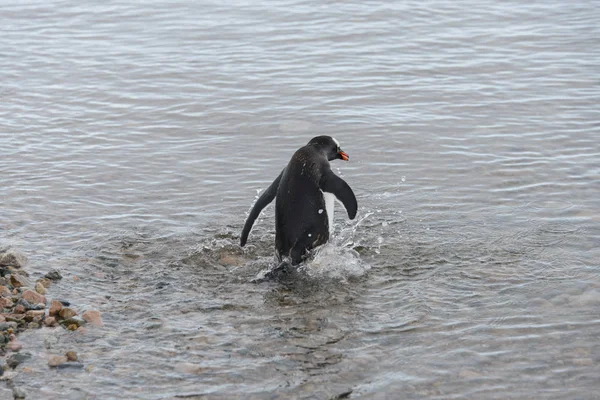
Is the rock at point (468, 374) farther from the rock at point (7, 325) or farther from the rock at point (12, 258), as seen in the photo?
the rock at point (12, 258)

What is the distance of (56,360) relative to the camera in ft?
17.7

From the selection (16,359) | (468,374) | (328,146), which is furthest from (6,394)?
(328,146)

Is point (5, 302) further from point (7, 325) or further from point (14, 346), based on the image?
point (14, 346)

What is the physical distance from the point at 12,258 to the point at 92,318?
4.15 feet

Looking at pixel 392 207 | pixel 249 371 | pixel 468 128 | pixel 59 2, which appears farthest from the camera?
pixel 59 2

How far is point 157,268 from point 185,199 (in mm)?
1807

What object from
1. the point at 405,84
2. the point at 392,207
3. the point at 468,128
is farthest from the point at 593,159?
the point at 405,84

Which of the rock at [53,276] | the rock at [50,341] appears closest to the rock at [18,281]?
the rock at [53,276]

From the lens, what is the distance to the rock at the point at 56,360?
17.7ft

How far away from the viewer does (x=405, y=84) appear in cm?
1262

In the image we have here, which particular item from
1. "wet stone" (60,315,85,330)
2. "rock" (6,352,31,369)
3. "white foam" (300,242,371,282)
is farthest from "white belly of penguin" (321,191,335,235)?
"rock" (6,352,31,369)

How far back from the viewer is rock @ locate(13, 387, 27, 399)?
5.04m

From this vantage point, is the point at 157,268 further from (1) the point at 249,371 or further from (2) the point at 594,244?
(2) the point at 594,244

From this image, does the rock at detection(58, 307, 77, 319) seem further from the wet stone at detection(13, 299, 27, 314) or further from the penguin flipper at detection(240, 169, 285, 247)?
the penguin flipper at detection(240, 169, 285, 247)
